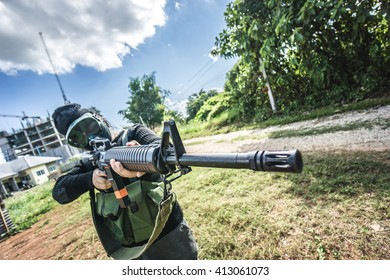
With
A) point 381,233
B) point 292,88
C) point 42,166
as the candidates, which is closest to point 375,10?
point 292,88

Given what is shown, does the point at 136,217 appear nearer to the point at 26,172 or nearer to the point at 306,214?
the point at 306,214

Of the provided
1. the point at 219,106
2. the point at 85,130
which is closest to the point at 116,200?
the point at 85,130

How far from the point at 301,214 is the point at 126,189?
189cm

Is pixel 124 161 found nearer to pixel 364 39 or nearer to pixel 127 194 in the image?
pixel 127 194

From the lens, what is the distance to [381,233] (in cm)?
178

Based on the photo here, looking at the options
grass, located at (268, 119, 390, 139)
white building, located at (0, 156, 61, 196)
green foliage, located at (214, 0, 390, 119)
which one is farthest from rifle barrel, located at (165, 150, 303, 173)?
white building, located at (0, 156, 61, 196)

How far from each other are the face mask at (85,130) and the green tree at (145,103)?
1141 inches

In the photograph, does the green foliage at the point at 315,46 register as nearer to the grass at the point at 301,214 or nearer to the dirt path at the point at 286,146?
the dirt path at the point at 286,146

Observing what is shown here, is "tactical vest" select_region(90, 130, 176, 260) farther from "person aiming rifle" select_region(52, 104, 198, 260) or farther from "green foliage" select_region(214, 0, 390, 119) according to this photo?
"green foliage" select_region(214, 0, 390, 119)

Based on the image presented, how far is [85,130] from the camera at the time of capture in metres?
1.97

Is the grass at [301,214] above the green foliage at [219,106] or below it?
below

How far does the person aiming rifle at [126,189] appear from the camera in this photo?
1515mm

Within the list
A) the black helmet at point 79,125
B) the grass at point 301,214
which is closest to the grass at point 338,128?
the grass at point 301,214
